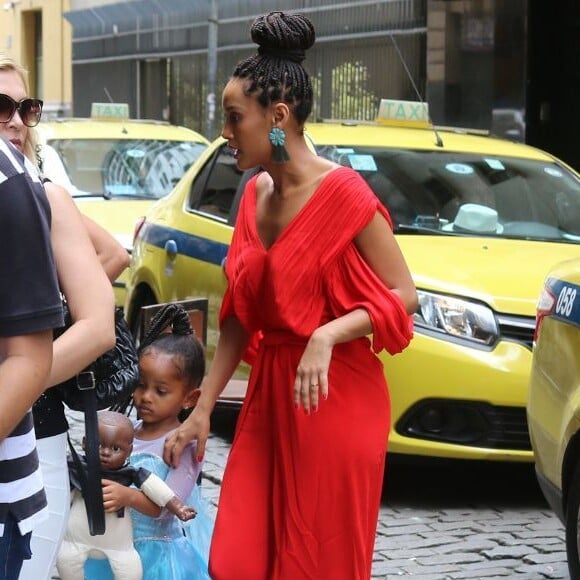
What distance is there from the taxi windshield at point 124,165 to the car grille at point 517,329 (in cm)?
604

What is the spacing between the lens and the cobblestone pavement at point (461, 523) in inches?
218

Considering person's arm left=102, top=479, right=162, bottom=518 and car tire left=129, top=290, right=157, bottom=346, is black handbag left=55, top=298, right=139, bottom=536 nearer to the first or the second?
person's arm left=102, top=479, right=162, bottom=518

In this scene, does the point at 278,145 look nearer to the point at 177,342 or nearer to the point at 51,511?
the point at 177,342

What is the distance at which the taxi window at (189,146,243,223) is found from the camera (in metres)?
7.83

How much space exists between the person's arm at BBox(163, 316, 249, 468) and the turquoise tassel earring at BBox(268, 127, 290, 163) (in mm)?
479

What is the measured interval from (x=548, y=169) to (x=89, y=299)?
505 centimetres

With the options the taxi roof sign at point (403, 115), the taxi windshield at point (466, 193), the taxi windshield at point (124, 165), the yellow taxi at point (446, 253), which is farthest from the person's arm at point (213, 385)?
the taxi windshield at point (124, 165)

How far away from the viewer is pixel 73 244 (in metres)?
3.11

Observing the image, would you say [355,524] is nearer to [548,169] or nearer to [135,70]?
[548,169]

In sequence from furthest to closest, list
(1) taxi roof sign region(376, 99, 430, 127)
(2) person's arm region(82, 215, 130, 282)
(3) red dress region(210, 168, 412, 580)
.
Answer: (1) taxi roof sign region(376, 99, 430, 127), (2) person's arm region(82, 215, 130, 282), (3) red dress region(210, 168, 412, 580)

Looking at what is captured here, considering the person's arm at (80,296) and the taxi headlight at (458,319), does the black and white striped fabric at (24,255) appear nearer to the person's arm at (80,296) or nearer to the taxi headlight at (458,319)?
the person's arm at (80,296)

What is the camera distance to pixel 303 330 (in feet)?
12.0

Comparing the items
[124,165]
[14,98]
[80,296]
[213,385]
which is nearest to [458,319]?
[213,385]

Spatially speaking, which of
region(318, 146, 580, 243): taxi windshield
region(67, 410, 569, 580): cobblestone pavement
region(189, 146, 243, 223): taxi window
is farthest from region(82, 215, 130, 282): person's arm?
region(189, 146, 243, 223): taxi window
